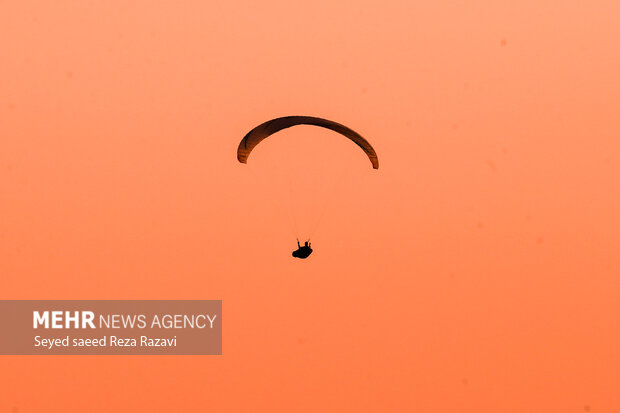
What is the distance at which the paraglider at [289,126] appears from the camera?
501 cm

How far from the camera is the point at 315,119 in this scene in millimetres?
5000

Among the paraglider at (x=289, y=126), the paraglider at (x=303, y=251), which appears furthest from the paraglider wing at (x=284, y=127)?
the paraglider at (x=303, y=251)

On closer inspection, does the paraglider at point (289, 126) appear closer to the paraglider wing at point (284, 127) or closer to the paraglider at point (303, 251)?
the paraglider wing at point (284, 127)

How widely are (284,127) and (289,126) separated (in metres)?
0.06

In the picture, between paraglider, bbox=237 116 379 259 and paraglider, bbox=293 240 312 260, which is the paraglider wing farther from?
paraglider, bbox=293 240 312 260

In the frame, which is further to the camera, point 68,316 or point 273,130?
point 68,316

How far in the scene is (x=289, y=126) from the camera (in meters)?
5.07

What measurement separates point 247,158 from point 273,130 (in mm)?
391

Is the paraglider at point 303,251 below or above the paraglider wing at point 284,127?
below

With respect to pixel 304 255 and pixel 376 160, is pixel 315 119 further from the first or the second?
pixel 304 255

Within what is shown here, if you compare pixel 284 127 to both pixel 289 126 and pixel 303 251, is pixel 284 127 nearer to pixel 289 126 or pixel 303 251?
pixel 289 126

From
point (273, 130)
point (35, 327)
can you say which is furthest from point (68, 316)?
point (273, 130)

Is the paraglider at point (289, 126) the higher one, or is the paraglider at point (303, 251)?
the paraglider at point (289, 126)

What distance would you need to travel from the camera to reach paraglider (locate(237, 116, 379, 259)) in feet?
16.4
